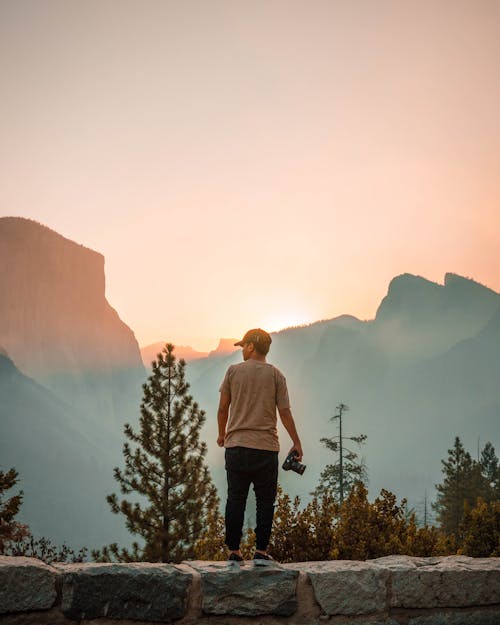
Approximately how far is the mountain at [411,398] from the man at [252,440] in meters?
134

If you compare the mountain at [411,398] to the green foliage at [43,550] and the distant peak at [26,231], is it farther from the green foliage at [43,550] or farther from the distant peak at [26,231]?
the green foliage at [43,550]

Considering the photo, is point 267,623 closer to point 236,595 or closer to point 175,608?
point 236,595

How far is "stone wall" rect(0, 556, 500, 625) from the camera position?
12.7 feet

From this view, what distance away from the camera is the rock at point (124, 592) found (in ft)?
12.9

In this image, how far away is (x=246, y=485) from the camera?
490 centimetres

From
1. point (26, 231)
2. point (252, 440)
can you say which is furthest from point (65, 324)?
point (252, 440)

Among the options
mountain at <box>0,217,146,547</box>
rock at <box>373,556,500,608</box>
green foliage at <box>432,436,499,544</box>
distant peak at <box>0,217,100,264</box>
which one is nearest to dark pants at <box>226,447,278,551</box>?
rock at <box>373,556,500,608</box>

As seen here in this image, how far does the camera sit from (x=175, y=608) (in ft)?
13.4

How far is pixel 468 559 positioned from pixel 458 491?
33.0m

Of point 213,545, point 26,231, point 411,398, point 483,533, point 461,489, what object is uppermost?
point 26,231

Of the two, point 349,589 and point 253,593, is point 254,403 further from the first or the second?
point 349,589

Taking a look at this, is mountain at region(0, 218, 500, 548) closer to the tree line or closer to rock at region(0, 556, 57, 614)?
the tree line

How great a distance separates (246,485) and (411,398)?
7100 inches

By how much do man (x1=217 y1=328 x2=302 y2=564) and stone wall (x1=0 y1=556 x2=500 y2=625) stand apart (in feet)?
1.30
